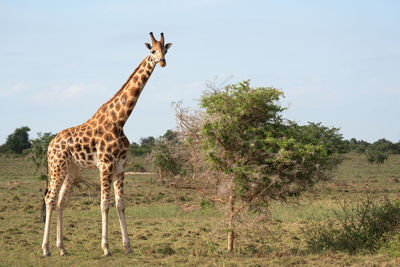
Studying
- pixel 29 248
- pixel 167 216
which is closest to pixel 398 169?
pixel 167 216

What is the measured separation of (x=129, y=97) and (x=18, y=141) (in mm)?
66107

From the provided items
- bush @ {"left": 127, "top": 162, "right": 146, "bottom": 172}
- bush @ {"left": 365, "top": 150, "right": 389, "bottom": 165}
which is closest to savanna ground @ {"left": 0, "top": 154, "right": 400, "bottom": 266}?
bush @ {"left": 127, "top": 162, "right": 146, "bottom": 172}

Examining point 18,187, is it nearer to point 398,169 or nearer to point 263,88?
point 263,88

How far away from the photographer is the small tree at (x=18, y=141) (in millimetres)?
71438

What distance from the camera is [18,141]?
72.8m

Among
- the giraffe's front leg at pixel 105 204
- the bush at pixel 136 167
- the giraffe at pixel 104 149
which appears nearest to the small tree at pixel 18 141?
the bush at pixel 136 167

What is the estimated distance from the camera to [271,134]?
1198cm

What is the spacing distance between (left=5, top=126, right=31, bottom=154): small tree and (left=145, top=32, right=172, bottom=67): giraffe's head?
6469cm

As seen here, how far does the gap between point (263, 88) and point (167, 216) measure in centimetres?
1394

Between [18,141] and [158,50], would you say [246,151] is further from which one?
[18,141]

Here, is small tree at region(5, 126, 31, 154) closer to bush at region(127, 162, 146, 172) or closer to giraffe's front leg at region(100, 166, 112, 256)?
bush at region(127, 162, 146, 172)

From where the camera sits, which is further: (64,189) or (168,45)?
(64,189)

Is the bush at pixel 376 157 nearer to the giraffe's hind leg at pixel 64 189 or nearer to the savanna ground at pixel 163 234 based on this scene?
the savanna ground at pixel 163 234

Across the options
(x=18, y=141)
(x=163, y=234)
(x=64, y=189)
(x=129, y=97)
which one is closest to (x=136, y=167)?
(x=18, y=141)
